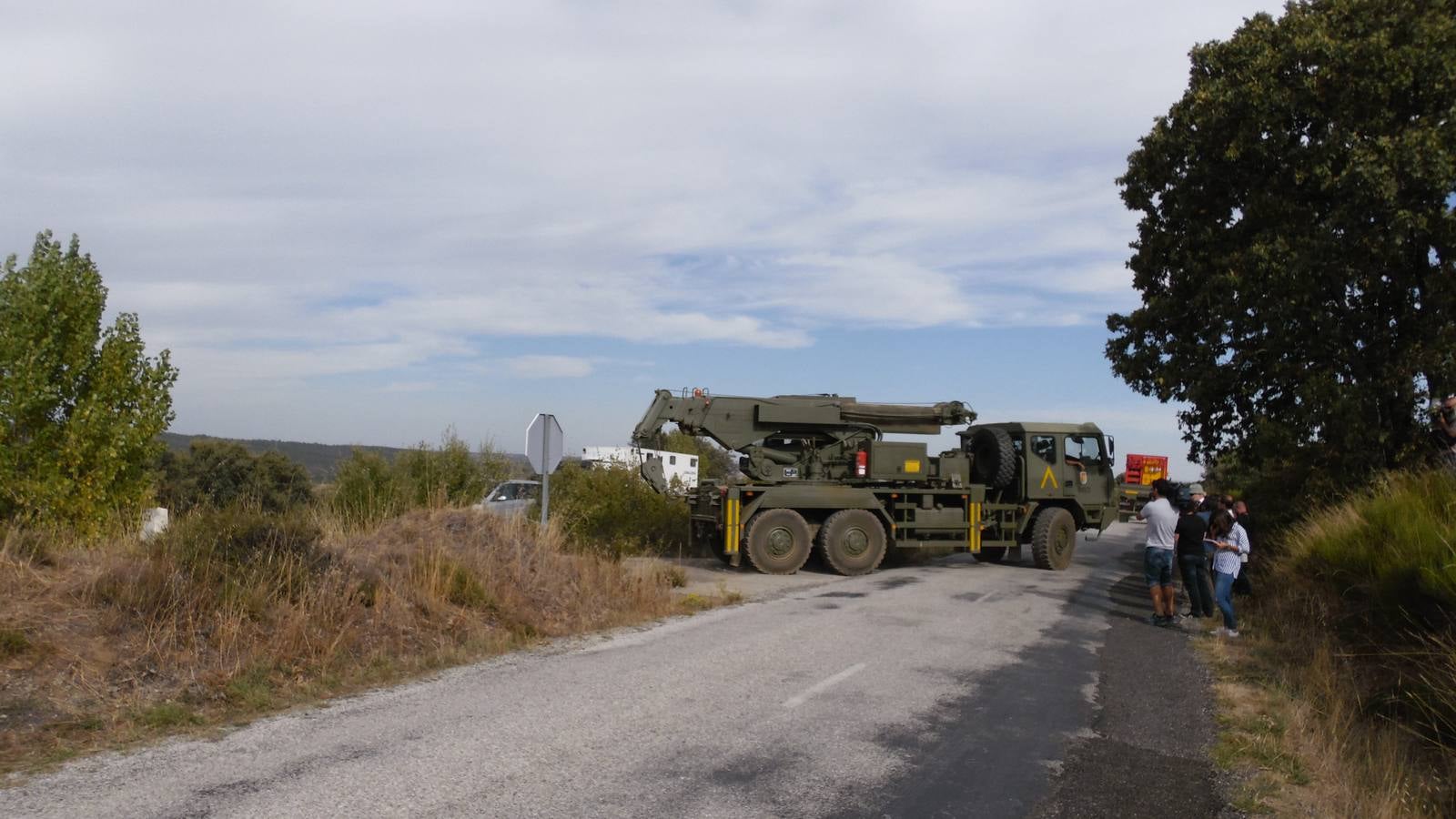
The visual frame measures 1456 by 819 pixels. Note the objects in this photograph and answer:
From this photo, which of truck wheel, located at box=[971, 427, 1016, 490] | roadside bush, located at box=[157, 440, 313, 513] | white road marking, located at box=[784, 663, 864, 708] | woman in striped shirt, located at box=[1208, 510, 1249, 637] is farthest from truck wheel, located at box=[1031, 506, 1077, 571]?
roadside bush, located at box=[157, 440, 313, 513]

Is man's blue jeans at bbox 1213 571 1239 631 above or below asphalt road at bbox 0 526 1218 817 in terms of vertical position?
above

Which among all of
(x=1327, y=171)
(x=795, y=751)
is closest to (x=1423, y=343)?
(x=1327, y=171)

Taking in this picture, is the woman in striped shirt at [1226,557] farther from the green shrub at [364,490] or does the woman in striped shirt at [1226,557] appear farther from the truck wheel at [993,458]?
the green shrub at [364,490]

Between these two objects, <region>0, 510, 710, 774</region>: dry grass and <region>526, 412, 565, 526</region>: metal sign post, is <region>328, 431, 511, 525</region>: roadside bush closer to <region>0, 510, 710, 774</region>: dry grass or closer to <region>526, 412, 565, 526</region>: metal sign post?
<region>526, 412, 565, 526</region>: metal sign post

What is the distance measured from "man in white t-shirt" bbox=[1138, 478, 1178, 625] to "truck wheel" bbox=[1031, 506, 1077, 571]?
6852 mm

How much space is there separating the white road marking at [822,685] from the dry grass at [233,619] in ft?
10.3

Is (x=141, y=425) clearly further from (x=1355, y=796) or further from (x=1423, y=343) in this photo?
(x=1423, y=343)

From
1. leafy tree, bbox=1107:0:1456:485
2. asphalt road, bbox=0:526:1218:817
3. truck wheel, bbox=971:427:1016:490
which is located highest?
leafy tree, bbox=1107:0:1456:485

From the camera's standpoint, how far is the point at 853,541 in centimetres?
1884

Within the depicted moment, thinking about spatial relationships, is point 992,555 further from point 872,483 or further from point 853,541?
point 853,541

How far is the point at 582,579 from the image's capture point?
12.6 metres

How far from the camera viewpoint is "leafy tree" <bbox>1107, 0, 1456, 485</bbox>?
50.9ft

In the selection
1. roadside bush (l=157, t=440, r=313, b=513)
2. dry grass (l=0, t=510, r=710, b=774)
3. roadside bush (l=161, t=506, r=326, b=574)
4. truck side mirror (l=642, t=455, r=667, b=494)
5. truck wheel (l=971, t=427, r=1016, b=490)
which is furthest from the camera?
roadside bush (l=157, t=440, r=313, b=513)

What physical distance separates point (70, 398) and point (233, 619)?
8.25 meters
